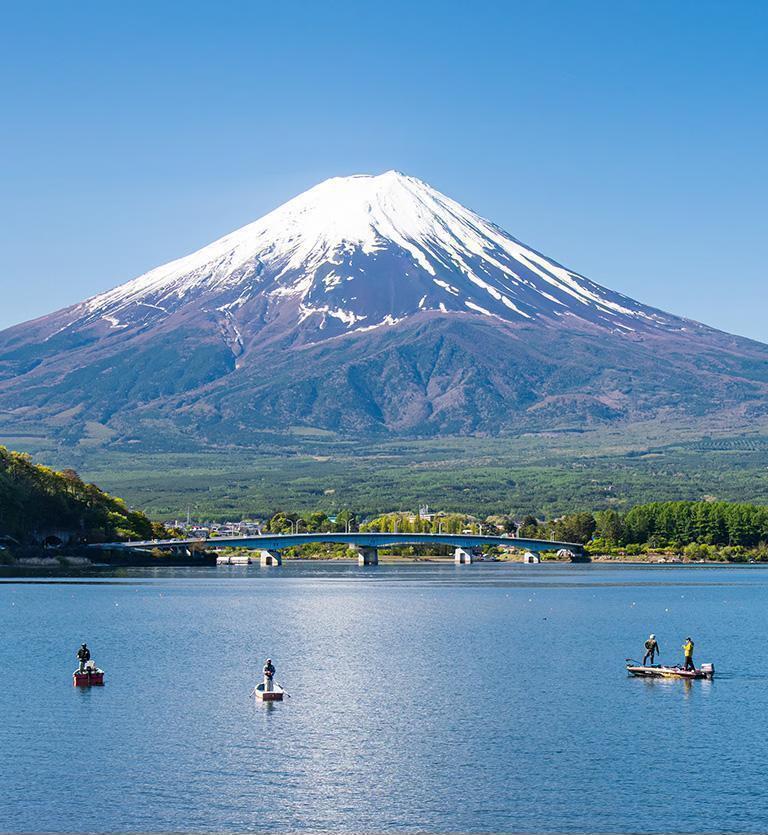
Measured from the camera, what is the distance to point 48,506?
134000mm

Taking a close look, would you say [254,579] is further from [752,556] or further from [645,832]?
[645,832]

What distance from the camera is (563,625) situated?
75.6m

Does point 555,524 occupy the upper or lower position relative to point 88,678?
upper

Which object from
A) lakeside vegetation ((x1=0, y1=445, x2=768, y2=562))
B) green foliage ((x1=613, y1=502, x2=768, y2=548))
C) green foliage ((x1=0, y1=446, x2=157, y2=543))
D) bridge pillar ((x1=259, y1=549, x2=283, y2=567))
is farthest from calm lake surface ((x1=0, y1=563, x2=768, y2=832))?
green foliage ((x1=613, y1=502, x2=768, y2=548))

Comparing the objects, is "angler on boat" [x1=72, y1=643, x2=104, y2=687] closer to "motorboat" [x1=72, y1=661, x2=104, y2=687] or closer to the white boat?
"motorboat" [x1=72, y1=661, x2=104, y2=687]

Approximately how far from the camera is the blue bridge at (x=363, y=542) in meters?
163

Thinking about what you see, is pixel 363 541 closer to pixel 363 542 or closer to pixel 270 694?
pixel 363 542

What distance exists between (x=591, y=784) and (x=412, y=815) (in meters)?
4.94

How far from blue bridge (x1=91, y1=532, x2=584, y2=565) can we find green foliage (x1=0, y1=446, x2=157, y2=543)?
5.47 meters

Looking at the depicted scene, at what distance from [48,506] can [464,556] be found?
65.8 metres

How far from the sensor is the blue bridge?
16312 cm

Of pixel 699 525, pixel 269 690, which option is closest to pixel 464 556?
pixel 699 525

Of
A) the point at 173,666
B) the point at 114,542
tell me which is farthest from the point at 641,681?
the point at 114,542

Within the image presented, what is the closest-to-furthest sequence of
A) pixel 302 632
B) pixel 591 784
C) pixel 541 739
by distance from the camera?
A: pixel 591 784 → pixel 541 739 → pixel 302 632
